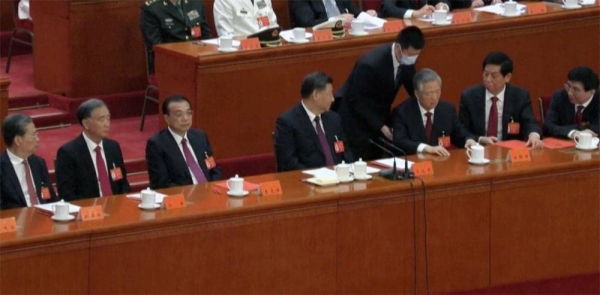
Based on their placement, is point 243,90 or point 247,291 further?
point 243,90

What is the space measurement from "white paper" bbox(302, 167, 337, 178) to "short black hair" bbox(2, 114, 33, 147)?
1309 mm

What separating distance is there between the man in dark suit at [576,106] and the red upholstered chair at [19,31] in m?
3.39

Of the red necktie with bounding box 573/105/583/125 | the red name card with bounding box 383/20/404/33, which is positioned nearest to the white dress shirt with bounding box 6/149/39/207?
the red name card with bounding box 383/20/404/33

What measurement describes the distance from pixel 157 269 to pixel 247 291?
43cm

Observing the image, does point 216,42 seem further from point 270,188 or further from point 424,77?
point 270,188

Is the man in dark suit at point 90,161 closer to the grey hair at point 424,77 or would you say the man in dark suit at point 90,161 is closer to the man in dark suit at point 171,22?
the grey hair at point 424,77

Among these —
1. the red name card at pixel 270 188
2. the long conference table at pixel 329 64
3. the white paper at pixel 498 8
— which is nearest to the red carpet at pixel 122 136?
the long conference table at pixel 329 64

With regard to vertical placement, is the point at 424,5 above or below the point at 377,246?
above

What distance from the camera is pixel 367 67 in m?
7.66

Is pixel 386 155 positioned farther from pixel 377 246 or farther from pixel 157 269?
pixel 157 269

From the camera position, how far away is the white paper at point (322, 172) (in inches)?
255

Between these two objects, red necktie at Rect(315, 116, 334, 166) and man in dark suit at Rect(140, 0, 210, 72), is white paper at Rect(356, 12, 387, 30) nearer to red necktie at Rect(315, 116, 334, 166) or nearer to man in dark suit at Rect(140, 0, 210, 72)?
man in dark suit at Rect(140, 0, 210, 72)

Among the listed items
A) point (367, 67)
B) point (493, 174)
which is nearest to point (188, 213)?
point (493, 174)

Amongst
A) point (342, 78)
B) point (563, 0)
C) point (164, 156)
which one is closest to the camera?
point (164, 156)
